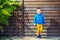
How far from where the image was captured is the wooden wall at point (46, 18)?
1386cm

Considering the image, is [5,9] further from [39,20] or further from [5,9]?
[39,20]

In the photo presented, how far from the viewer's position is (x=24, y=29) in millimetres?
14016

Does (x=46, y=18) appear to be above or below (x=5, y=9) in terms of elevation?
below

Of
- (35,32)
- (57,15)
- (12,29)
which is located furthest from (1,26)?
(57,15)

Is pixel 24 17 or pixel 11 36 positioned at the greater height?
pixel 24 17

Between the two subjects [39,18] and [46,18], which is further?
[46,18]

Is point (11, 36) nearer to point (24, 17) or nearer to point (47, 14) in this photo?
point (24, 17)

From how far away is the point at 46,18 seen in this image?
13.9 m

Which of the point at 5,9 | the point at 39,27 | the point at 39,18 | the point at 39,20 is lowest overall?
the point at 39,27

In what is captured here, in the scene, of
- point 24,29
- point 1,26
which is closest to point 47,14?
point 24,29

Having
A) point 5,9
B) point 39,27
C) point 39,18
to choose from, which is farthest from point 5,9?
point 39,27

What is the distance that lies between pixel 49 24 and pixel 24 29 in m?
1.39

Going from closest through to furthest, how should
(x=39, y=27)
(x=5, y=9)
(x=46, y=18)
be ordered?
(x=5, y=9) → (x=39, y=27) → (x=46, y=18)

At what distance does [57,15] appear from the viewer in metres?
13.9
